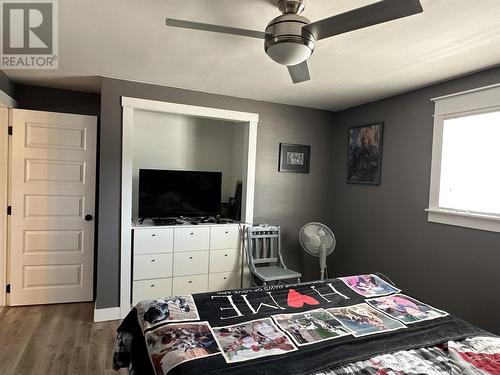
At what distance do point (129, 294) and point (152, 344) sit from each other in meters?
1.89

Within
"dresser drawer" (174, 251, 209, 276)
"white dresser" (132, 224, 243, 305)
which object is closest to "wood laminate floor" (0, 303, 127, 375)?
"white dresser" (132, 224, 243, 305)

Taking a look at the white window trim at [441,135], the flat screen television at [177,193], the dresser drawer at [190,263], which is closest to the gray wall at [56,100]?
the flat screen television at [177,193]

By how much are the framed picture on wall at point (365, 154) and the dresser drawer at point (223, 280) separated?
181 cm

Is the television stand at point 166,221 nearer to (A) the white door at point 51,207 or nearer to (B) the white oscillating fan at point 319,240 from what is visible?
(A) the white door at point 51,207

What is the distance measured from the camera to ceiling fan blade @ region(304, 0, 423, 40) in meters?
1.23

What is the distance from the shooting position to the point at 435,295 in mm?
2820

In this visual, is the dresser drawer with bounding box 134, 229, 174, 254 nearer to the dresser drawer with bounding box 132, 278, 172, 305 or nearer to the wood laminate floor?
the dresser drawer with bounding box 132, 278, 172, 305

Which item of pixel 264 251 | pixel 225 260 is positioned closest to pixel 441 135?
pixel 264 251

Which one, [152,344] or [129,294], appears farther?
[129,294]

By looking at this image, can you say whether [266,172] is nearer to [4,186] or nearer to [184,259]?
[184,259]

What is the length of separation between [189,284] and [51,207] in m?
1.67

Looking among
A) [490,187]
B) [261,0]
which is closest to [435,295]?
[490,187]

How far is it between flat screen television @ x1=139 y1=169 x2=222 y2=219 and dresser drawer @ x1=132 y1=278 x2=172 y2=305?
26.6 inches

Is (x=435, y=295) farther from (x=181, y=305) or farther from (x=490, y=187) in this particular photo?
(x=181, y=305)
